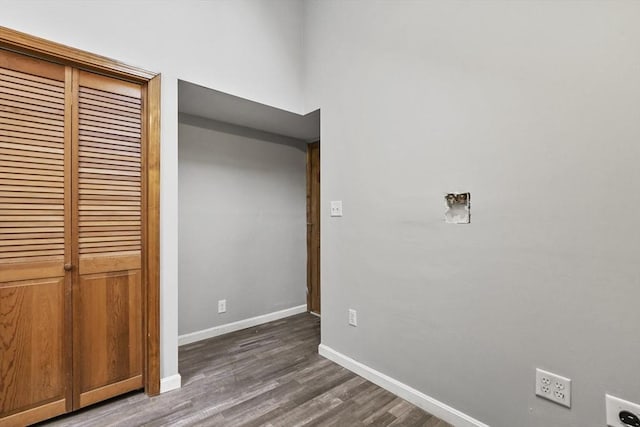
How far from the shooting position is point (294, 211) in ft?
11.8

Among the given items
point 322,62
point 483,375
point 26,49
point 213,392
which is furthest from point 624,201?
point 26,49

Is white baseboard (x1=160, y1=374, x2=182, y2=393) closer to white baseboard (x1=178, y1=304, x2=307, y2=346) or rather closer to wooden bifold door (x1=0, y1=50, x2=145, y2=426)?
wooden bifold door (x1=0, y1=50, x2=145, y2=426)

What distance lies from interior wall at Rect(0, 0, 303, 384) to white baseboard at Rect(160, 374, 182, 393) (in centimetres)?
2

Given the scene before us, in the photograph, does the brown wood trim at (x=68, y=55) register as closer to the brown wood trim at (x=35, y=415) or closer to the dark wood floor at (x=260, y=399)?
the brown wood trim at (x=35, y=415)

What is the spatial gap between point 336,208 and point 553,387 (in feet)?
5.45

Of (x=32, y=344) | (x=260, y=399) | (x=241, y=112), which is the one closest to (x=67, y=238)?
(x=32, y=344)

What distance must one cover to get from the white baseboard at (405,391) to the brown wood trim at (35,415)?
5.61 ft

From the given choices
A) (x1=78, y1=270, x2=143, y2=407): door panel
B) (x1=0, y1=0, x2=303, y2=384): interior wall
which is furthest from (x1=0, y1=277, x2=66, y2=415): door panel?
(x1=0, y1=0, x2=303, y2=384): interior wall

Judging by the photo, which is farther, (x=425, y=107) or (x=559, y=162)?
(x=425, y=107)

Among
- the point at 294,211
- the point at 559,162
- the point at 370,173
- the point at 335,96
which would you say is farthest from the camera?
the point at 294,211

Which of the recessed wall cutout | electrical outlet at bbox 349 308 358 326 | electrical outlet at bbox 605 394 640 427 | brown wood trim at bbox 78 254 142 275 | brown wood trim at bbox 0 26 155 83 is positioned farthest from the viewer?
electrical outlet at bbox 349 308 358 326

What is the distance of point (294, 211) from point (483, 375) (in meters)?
2.48

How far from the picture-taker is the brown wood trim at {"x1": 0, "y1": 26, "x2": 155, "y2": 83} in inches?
60.4

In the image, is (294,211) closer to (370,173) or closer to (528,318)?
(370,173)
